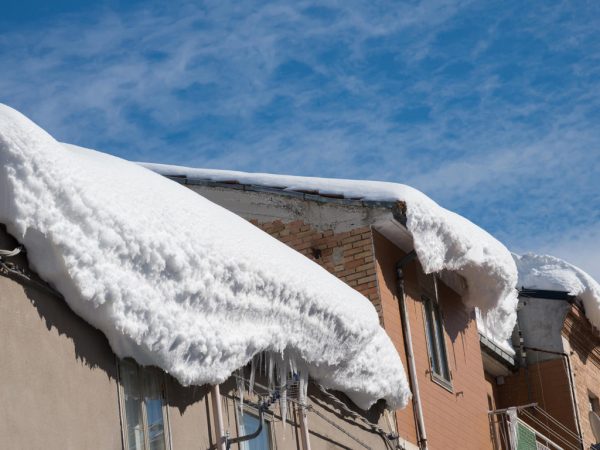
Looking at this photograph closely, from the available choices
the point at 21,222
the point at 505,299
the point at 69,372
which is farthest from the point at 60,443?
the point at 505,299

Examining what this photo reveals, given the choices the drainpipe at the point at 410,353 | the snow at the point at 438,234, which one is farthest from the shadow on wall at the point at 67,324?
the snow at the point at 438,234

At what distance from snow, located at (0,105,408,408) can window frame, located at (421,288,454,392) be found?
3.52 metres

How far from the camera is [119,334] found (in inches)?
364

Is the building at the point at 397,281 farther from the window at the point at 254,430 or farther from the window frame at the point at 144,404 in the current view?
the window frame at the point at 144,404

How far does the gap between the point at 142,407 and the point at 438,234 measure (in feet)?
19.2

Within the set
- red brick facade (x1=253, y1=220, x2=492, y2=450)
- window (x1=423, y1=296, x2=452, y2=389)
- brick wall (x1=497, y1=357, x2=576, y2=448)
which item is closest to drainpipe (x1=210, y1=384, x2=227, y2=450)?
red brick facade (x1=253, y1=220, x2=492, y2=450)

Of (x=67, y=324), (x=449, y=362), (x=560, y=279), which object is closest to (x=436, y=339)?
(x=449, y=362)

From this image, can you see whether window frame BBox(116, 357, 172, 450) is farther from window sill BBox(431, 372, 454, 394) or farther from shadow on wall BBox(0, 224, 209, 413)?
window sill BBox(431, 372, 454, 394)

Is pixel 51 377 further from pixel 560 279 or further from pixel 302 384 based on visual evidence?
pixel 560 279

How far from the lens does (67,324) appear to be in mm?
9039

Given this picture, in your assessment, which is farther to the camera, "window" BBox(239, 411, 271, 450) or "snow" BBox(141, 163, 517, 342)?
"snow" BBox(141, 163, 517, 342)

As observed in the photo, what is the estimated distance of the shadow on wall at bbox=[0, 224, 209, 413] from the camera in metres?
8.80

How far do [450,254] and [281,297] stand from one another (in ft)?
15.3

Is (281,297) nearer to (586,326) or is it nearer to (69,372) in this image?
(69,372)
